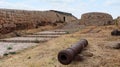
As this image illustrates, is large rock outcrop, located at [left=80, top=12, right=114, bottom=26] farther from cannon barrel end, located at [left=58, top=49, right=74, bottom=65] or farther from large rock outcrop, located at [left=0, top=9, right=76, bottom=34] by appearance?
cannon barrel end, located at [left=58, top=49, right=74, bottom=65]

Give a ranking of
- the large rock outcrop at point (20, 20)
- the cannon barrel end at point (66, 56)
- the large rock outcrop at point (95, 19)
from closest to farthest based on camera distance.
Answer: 1. the cannon barrel end at point (66, 56)
2. the large rock outcrop at point (20, 20)
3. the large rock outcrop at point (95, 19)

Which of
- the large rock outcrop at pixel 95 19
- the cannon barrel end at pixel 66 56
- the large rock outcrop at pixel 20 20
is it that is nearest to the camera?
the cannon barrel end at pixel 66 56

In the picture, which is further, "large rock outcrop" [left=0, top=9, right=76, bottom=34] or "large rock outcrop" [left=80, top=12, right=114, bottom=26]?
"large rock outcrop" [left=80, top=12, right=114, bottom=26]

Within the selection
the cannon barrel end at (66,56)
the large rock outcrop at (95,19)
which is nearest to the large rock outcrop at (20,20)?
the large rock outcrop at (95,19)

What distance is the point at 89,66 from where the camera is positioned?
5496 millimetres

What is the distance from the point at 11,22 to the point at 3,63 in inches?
260

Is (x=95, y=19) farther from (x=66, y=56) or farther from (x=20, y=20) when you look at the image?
(x=66, y=56)

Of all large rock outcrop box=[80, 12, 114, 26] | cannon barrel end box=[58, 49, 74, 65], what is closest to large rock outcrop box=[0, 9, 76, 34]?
large rock outcrop box=[80, 12, 114, 26]

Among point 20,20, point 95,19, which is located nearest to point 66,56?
point 20,20

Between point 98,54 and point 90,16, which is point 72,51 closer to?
point 98,54

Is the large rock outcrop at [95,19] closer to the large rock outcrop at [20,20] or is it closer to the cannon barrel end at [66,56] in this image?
the large rock outcrop at [20,20]

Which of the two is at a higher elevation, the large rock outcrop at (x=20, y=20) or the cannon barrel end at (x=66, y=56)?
the large rock outcrop at (x=20, y=20)

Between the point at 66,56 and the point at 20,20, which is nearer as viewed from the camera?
the point at 66,56

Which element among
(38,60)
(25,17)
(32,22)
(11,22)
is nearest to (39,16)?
(32,22)
